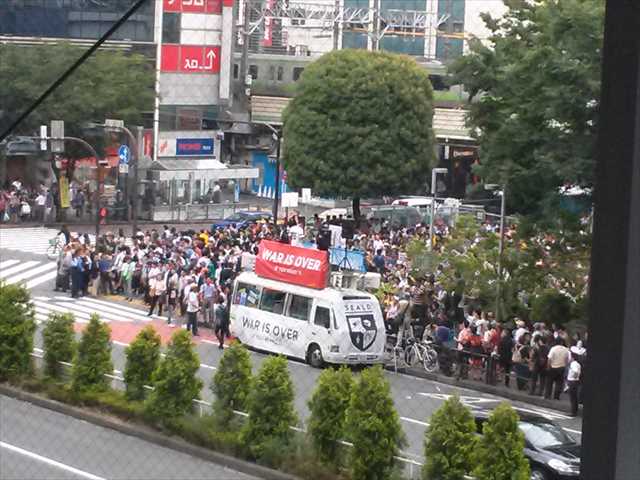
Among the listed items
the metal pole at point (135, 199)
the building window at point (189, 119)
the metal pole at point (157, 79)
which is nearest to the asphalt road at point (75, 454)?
the metal pole at point (157, 79)

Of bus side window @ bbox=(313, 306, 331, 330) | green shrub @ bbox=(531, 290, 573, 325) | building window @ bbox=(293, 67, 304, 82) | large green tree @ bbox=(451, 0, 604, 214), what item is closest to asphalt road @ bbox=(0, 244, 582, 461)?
bus side window @ bbox=(313, 306, 331, 330)

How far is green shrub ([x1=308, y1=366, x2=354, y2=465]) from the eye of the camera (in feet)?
10.2

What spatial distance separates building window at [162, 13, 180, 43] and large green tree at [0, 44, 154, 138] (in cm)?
13

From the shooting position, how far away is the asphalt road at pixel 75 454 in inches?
113

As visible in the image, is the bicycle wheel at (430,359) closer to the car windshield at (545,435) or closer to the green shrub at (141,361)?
the car windshield at (545,435)

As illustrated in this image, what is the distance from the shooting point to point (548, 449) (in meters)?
3.36

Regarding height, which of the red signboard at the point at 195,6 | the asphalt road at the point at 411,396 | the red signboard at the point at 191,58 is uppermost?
the red signboard at the point at 195,6

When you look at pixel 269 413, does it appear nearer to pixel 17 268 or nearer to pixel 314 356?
pixel 314 356

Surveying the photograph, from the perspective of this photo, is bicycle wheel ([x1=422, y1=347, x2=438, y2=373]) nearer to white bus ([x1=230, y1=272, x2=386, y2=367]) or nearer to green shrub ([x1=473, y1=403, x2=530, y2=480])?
white bus ([x1=230, y1=272, x2=386, y2=367])

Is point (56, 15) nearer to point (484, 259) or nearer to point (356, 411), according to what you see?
point (356, 411)

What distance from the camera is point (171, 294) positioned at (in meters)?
5.89

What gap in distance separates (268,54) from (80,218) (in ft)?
11.3

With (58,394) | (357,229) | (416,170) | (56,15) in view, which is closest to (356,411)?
(58,394)

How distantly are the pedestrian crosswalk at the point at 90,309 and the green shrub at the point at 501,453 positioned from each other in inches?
117
